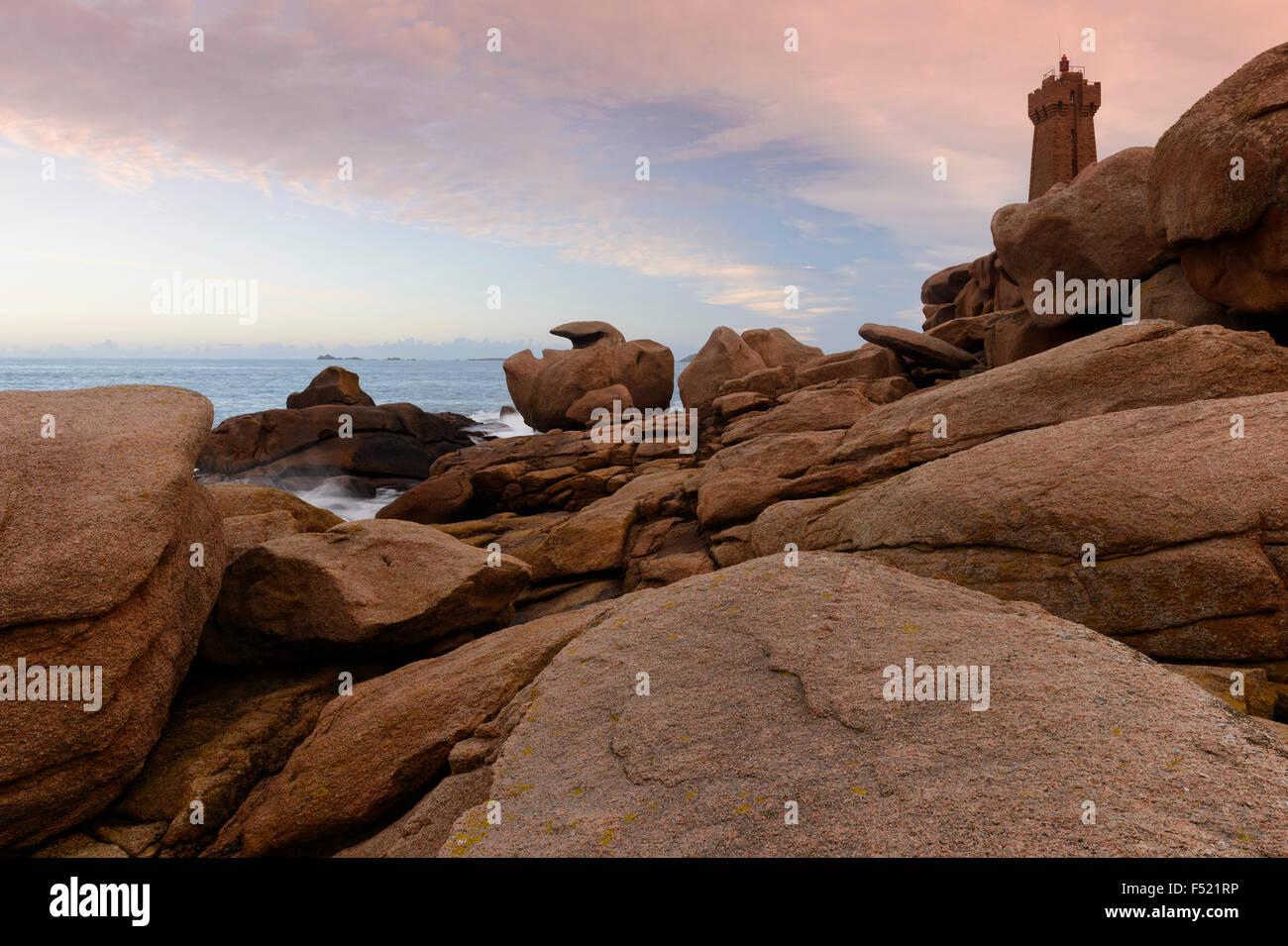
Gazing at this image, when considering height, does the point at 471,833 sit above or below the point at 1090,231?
below

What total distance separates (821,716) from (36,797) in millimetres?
7225

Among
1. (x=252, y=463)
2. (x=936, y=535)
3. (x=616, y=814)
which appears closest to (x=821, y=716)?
(x=616, y=814)

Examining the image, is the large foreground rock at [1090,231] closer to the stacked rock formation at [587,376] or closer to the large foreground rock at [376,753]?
the large foreground rock at [376,753]

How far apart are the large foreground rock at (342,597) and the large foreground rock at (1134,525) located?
587cm

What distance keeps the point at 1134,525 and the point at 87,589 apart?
10570 mm

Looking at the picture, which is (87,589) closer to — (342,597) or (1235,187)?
(342,597)

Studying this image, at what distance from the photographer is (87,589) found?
6871mm

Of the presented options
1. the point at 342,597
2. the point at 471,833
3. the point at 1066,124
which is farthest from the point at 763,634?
the point at 1066,124

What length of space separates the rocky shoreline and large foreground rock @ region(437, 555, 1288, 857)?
0.02 metres

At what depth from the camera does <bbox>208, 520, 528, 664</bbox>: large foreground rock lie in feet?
31.0

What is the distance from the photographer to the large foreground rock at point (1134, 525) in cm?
720

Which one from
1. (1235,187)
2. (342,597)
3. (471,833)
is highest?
(1235,187)

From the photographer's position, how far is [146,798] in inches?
298

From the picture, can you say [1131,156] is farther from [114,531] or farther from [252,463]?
[252,463]
